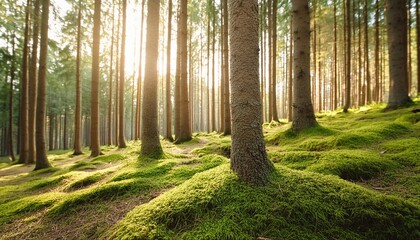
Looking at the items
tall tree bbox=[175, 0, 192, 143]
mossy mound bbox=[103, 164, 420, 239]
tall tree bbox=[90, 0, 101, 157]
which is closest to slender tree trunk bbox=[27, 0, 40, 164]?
tall tree bbox=[90, 0, 101, 157]

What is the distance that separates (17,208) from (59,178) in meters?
1.72

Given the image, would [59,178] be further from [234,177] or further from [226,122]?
[226,122]

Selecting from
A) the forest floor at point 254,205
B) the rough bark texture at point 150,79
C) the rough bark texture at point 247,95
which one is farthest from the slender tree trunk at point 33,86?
the rough bark texture at point 247,95

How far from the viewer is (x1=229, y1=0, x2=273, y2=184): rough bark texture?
97.2 inches

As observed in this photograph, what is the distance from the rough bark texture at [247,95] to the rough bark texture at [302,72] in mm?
4190

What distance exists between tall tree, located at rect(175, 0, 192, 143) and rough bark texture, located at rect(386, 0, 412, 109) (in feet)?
27.1

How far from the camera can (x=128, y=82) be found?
112 ft

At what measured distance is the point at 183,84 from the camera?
11.1 meters

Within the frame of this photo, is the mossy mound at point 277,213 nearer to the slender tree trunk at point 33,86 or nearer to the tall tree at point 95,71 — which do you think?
the tall tree at point 95,71

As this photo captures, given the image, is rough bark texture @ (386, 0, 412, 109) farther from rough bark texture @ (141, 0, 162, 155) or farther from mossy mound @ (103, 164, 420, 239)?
rough bark texture @ (141, 0, 162, 155)

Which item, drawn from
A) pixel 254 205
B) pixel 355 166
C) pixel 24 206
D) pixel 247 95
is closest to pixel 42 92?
pixel 24 206

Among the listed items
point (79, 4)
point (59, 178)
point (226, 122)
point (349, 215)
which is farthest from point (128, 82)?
point (349, 215)

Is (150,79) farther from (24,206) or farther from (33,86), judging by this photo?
(33,86)

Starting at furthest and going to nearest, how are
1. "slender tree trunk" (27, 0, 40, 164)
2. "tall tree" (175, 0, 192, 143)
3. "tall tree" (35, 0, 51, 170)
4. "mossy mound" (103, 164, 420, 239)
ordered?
"tall tree" (175, 0, 192, 143)
"slender tree trunk" (27, 0, 40, 164)
"tall tree" (35, 0, 51, 170)
"mossy mound" (103, 164, 420, 239)
